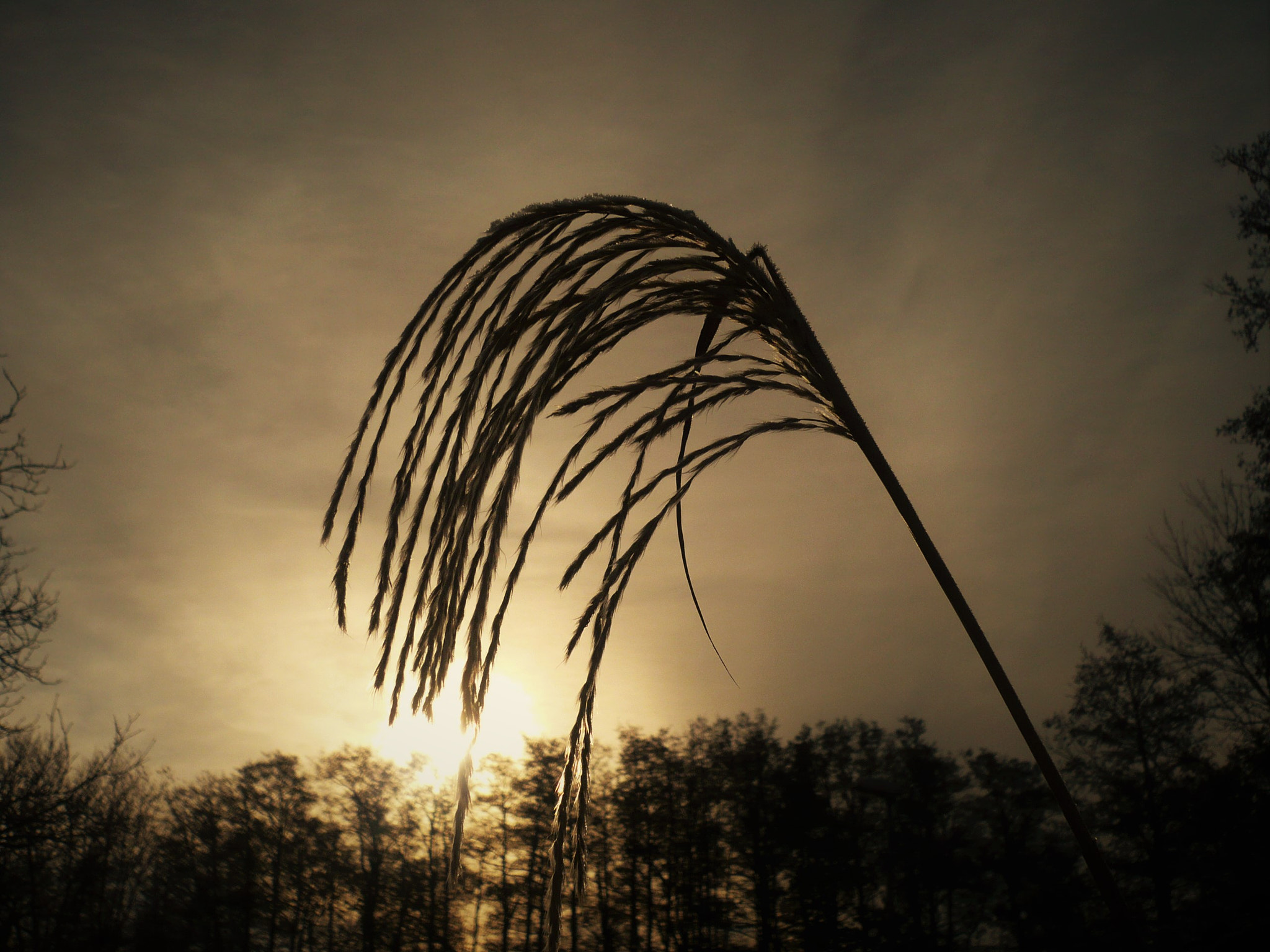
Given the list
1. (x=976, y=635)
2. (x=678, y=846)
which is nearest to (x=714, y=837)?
(x=678, y=846)

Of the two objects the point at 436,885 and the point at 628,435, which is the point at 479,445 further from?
the point at 436,885

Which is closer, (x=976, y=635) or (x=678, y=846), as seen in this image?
(x=976, y=635)

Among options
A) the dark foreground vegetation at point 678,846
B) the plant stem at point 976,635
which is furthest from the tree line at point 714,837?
the plant stem at point 976,635

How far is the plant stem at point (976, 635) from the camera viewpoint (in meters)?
1.11

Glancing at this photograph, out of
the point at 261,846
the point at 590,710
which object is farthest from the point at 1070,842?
the point at 261,846

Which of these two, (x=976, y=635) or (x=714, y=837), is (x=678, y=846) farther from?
(x=976, y=635)

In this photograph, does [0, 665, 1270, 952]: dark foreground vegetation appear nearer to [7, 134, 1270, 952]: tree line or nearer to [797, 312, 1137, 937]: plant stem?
[7, 134, 1270, 952]: tree line

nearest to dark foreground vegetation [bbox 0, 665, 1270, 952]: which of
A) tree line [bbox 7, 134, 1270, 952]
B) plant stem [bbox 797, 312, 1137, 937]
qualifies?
tree line [bbox 7, 134, 1270, 952]

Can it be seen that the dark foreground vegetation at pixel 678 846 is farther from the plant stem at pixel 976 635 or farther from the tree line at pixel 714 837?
the plant stem at pixel 976 635

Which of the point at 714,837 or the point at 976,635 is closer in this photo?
the point at 976,635

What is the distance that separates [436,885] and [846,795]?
42.3 feet

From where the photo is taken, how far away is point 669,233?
1472 mm

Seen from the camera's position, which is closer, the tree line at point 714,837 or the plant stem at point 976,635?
the plant stem at point 976,635

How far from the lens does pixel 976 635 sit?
1.20 meters
